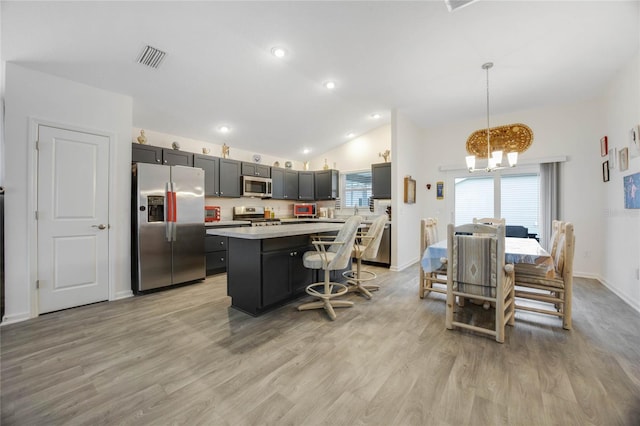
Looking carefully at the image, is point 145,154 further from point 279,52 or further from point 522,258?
point 522,258

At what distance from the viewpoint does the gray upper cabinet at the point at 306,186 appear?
6271 mm

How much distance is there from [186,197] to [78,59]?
1.85 metres

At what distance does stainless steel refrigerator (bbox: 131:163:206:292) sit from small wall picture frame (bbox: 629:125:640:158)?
5.36m

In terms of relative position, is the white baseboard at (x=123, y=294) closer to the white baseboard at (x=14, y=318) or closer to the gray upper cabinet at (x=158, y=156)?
the white baseboard at (x=14, y=318)

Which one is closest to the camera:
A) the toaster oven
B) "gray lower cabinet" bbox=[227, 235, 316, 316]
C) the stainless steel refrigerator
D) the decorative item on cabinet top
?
"gray lower cabinet" bbox=[227, 235, 316, 316]

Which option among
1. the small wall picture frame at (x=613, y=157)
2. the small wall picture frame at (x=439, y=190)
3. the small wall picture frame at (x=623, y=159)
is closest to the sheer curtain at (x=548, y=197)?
the small wall picture frame at (x=613, y=157)

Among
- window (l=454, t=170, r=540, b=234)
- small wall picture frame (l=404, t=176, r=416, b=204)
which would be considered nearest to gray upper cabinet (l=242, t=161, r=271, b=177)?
small wall picture frame (l=404, t=176, r=416, b=204)

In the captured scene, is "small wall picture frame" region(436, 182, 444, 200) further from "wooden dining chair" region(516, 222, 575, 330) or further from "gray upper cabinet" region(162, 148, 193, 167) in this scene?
"gray upper cabinet" region(162, 148, 193, 167)

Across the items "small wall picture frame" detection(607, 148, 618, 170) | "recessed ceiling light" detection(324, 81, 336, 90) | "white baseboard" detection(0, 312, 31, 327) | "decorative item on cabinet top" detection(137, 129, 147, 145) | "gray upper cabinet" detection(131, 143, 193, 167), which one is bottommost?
"white baseboard" detection(0, 312, 31, 327)

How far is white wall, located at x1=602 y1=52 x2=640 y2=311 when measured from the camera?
296cm

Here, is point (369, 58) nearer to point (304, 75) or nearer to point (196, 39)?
point (304, 75)

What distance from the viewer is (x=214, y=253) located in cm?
439

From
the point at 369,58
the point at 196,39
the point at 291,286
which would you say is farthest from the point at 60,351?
the point at 369,58

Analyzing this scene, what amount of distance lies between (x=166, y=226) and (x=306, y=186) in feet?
11.0
